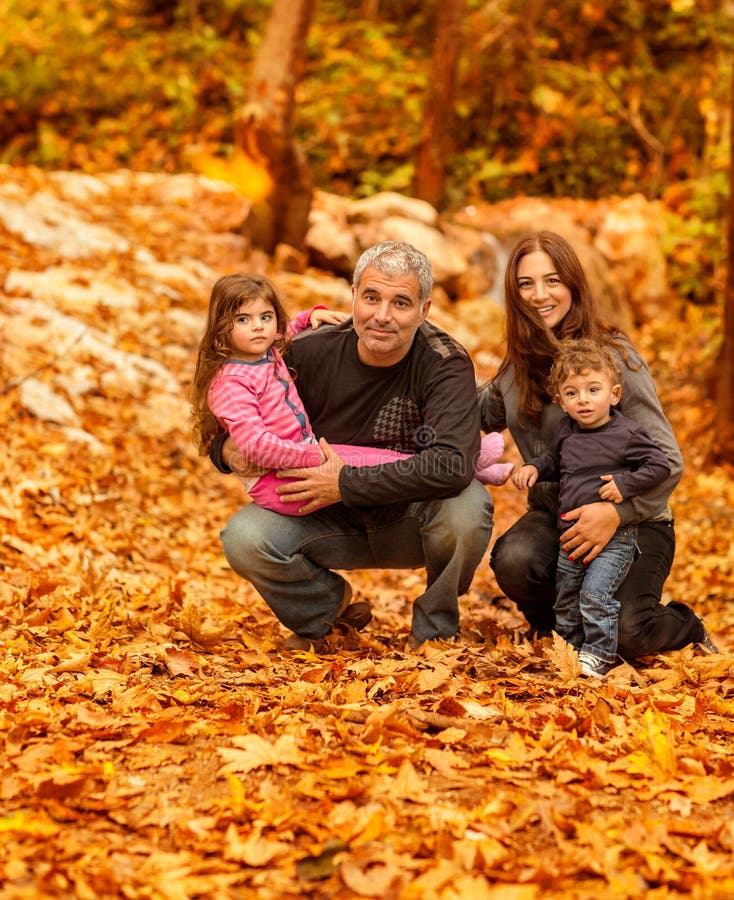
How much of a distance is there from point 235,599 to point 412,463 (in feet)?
6.40

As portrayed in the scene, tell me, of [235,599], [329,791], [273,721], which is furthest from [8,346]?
[329,791]

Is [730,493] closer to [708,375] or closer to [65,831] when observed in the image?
[708,375]

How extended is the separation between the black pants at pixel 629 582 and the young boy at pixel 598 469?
4.8 inches

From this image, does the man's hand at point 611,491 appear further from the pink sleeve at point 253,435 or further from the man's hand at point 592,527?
the pink sleeve at point 253,435

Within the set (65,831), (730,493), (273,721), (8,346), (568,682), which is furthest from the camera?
(730,493)

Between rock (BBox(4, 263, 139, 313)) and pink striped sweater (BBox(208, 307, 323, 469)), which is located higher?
rock (BBox(4, 263, 139, 313))

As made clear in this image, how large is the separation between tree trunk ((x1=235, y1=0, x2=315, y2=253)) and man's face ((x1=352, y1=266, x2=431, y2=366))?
695cm

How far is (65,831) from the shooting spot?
2.57 meters

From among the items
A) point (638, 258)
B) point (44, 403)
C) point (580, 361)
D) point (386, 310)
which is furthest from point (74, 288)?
point (638, 258)

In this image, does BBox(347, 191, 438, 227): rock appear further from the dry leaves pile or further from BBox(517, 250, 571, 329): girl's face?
BBox(517, 250, 571, 329): girl's face

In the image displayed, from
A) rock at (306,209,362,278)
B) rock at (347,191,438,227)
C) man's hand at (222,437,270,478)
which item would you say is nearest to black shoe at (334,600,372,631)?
man's hand at (222,437,270,478)

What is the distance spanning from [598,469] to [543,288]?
0.83 meters

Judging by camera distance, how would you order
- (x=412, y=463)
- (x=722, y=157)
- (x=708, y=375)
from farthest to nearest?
(x=722, y=157), (x=708, y=375), (x=412, y=463)

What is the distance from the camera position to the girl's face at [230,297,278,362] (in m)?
4.16
